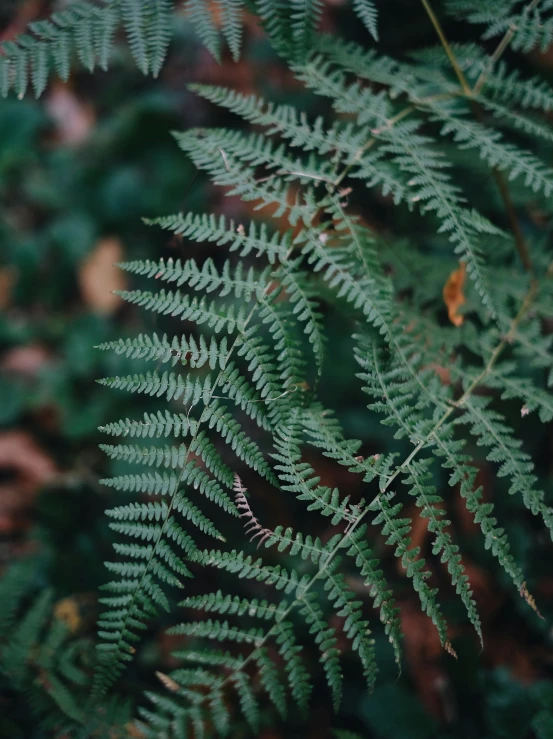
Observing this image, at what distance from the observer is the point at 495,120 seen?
2182 millimetres

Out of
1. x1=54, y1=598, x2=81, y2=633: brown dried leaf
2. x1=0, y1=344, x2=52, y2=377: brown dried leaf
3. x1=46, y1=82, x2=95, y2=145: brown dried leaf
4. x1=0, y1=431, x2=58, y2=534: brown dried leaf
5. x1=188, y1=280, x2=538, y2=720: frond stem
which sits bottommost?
x1=0, y1=431, x2=58, y2=534: brown dried leaf

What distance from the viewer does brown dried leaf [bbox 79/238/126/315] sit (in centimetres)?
329

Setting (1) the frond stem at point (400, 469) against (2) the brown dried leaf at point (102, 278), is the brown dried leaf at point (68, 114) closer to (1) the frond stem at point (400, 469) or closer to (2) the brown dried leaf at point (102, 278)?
(2) the brown dried leaf at point (102, 278)

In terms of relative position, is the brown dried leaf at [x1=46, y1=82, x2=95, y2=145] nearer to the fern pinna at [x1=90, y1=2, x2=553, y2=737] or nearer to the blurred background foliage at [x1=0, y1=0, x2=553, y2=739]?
the blurred background foliage at [x1=0, y1=0, x2=553, y2=739]

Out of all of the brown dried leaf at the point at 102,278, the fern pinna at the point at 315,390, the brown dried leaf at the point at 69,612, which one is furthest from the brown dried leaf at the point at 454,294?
the brown dried leaf at the point at 102,278

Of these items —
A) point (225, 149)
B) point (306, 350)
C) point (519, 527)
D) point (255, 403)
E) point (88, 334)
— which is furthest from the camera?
point (88, 334)

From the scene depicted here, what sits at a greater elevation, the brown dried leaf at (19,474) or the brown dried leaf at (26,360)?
the brown dried leaf at (26,360)

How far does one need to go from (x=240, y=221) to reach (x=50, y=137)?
5.97ft

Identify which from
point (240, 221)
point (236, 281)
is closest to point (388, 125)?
point (236, 281)

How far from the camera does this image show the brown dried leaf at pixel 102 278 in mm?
3285

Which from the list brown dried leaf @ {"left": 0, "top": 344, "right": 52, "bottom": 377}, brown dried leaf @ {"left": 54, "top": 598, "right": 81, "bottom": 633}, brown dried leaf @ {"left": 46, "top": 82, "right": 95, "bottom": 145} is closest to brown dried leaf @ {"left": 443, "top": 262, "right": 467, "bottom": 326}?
brown dried leaf @ {"left": 54, "top": 598, "right": 81, "bottom": 633}

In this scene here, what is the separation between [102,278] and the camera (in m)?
3.30

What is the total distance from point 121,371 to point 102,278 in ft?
2.35

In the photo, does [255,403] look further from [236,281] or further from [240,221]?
[240,221]
